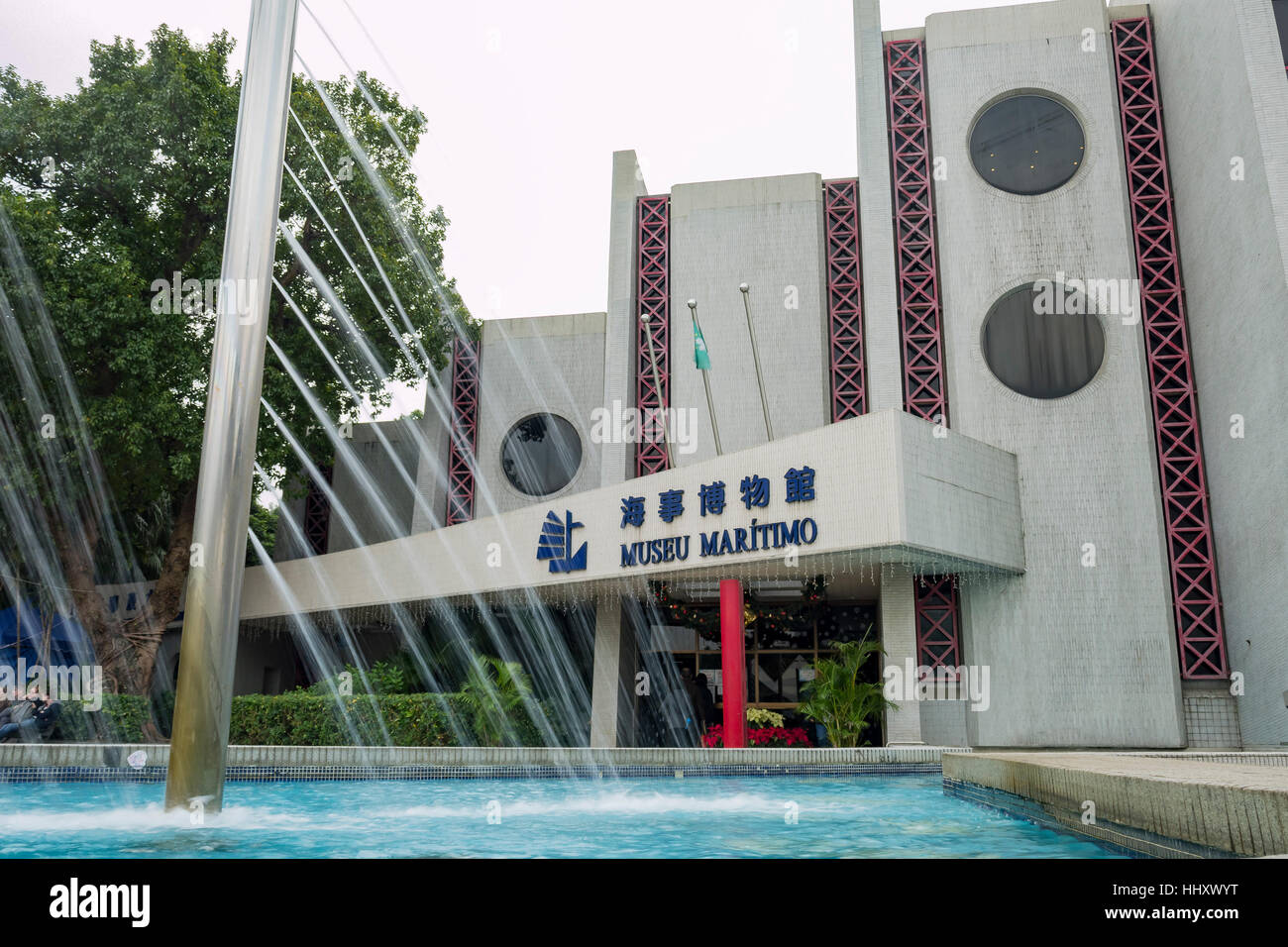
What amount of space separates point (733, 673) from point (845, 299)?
340 inches

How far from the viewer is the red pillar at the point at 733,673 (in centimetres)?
→ 1517

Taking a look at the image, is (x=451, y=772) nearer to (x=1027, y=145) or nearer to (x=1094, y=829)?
(x=1094, y=829)

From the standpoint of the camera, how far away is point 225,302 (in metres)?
7.11

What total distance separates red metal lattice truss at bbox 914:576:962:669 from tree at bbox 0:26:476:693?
41.1ft

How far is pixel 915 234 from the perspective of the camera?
747 inches

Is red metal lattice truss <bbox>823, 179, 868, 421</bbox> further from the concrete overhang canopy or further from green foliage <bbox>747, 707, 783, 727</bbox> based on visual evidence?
green foliage <bbox>747, 707, 783, 727</bbox>

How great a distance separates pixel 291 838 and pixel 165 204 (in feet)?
52.1

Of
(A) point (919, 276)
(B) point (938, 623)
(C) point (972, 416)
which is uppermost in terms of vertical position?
(A) point (919, 276)

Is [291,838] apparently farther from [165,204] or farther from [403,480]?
[403,480]

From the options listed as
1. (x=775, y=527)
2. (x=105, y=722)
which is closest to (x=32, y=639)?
(x=105, y=722)

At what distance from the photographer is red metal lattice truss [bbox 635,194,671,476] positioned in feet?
68.1

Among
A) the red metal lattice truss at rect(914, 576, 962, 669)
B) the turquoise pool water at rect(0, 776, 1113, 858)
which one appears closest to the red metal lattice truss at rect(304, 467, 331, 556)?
the turquoise pool water at rect(0, 776, 1113, 858)

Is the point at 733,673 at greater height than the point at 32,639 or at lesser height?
lesser
